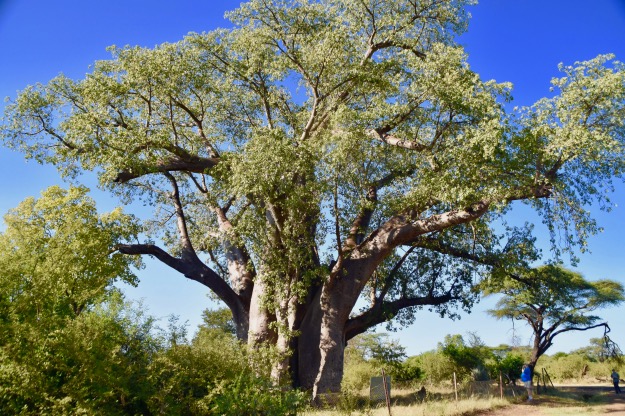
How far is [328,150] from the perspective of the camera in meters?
12.1

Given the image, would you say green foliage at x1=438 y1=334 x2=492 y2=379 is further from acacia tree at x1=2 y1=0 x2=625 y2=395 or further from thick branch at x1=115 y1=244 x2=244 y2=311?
thick branch at x1=115 y1=244 x2=244 y2=311

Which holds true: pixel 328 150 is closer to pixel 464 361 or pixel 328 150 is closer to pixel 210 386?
pixel 210 386

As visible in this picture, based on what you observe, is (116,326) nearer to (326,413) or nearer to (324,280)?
(326,413)

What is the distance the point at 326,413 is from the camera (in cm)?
1005

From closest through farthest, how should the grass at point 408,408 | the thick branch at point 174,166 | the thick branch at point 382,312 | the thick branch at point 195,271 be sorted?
1. the grass at point 408,408
2. the thick branch at point 174,166
3. the thick branch at point 195,271
4. the thick branch at point 382,312

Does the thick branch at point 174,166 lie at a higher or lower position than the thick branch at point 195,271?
higher

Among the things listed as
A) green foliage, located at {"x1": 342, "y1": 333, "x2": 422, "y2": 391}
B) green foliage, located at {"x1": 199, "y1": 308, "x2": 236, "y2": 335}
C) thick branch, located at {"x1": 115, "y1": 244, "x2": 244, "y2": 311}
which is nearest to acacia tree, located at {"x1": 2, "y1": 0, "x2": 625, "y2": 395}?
thick branch, located at {"x1": 115, "y1": 244, "x2": 244, "y2": 311}

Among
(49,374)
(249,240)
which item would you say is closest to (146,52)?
(249,240)

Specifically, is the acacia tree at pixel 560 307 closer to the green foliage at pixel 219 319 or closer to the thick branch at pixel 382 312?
the thick branch at pixel 382 312

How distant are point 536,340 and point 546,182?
17311 mm

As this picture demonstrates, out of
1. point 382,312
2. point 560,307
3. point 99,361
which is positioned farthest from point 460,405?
point 560,307

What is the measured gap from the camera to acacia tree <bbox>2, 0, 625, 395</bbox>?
11609mm

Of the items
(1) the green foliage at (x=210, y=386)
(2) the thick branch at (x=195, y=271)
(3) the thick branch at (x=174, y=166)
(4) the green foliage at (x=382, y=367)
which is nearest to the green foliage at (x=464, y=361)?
(4) the green foliage at (x=382, y=367)

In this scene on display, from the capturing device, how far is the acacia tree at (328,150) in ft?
38.1
